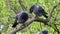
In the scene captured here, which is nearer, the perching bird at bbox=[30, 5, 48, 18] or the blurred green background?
the perching bird at bbox=[30, 5, 48, 18]

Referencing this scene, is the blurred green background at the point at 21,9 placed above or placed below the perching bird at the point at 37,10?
below

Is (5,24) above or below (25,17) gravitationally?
below

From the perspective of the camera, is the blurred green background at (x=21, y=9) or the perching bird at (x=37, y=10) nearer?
the perching bird at (x=37, y=10)

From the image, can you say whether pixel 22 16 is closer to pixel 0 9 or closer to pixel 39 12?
pixel 39 12

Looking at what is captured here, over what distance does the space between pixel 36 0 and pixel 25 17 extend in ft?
4.15

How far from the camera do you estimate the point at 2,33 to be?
21.5 ft

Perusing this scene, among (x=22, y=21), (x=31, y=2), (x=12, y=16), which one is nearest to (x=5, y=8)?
(x=12, y=16)

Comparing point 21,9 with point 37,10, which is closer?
point 37,10

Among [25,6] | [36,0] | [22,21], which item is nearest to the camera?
[22,21]

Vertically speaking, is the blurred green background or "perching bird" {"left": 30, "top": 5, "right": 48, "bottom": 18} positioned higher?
"perching bird" {"left": 30, "top": 5, "right": 48, "bottom": 18}

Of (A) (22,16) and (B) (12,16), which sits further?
(B) (12,16)

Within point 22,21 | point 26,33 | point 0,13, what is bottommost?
point 26,33

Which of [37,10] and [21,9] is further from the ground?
[37,10]

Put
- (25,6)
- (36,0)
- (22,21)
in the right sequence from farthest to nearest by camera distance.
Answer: (25,6) → (36,0) → (22,21)
